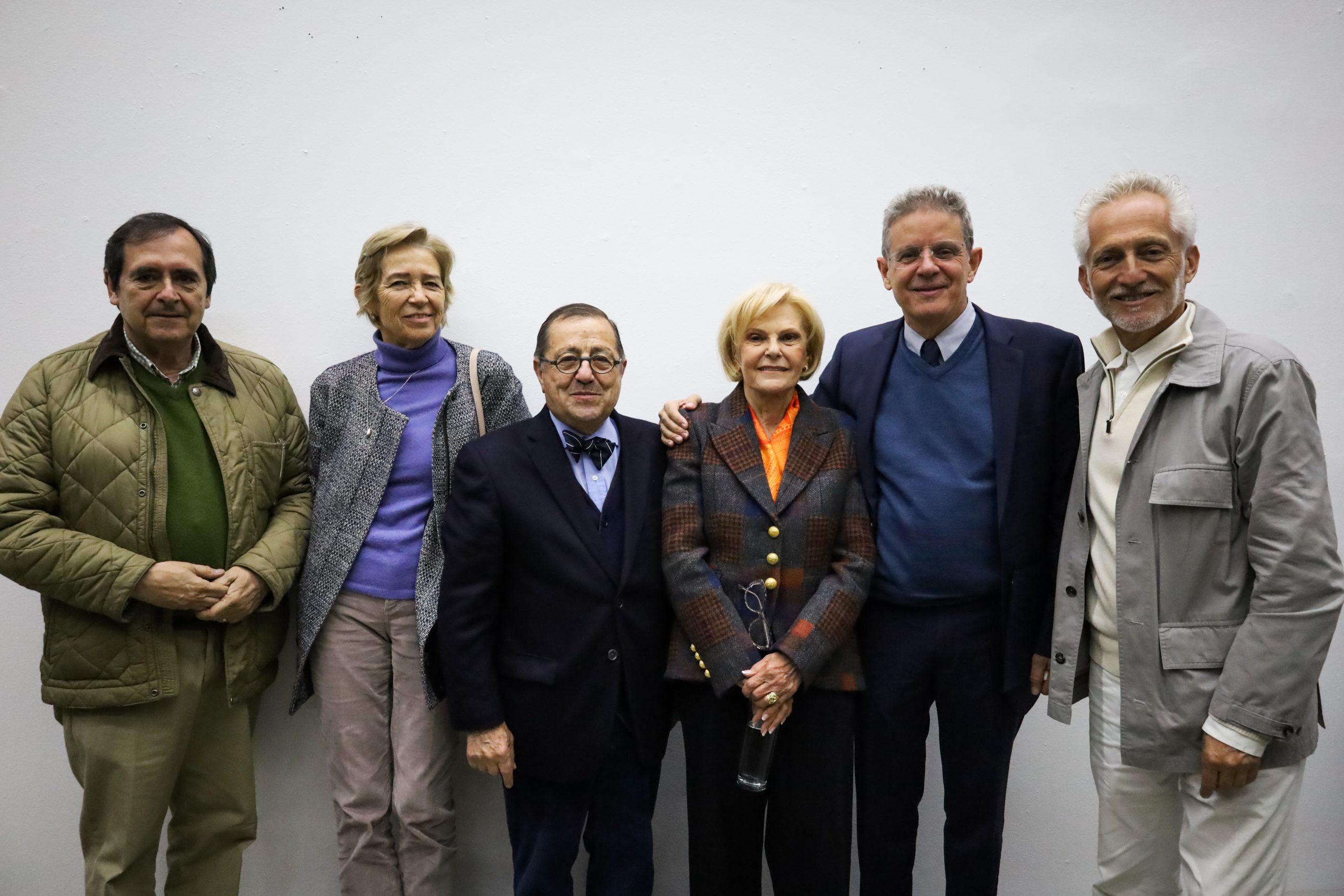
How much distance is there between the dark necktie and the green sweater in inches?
77.1

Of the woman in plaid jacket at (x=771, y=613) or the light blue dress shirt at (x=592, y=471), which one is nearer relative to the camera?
the woman in plaid jacket at (x=771, y=613)

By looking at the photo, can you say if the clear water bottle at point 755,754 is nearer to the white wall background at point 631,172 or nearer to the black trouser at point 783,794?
the black trouser at point 783,794

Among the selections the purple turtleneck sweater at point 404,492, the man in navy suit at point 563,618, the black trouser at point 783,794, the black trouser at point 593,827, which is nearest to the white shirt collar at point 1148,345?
the black trouser at point 783,794

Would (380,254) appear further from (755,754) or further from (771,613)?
(755,754)

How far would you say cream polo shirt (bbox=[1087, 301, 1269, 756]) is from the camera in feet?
6.34

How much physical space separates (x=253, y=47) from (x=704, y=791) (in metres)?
2.67

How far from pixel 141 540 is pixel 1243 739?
269cm

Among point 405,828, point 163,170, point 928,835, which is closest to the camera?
point 405,828

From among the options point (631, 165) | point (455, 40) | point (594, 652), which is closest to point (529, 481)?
point (594, 652)

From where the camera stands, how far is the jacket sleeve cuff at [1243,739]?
5.71ft

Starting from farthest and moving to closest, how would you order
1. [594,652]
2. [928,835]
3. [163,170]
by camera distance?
1. [928,835]
2. [163,170]
3. [594,652]

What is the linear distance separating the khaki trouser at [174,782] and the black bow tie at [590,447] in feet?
3.81

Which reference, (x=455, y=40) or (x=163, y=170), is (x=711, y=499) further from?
(x=163, y=170)

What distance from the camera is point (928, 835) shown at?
3.00 metres
